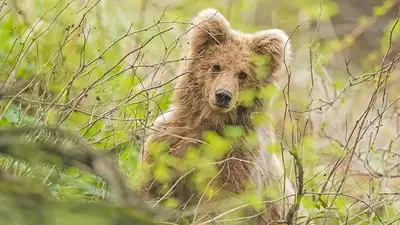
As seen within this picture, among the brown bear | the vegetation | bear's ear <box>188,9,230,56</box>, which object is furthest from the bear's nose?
bear's ear <box>188,9,230,56</box>

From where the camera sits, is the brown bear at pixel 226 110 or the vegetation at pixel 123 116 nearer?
the vegetation at pixel 123 116

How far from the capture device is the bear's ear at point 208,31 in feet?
21.3

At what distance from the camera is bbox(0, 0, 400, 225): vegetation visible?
7.13 ft

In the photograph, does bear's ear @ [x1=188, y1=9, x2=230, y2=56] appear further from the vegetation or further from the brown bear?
the vegetation

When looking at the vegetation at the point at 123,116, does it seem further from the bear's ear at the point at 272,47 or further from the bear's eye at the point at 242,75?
the bear's eye at the point at 242,75

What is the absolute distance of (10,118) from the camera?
19.5 ft

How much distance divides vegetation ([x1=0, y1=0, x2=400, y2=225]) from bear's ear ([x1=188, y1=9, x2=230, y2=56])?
155 millimetres

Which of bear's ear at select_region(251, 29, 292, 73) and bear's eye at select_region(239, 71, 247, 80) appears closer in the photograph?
bear's eye at select_region(239, 71, 247, 80)

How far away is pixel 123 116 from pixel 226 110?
3.67 ft

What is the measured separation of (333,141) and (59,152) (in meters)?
5.55

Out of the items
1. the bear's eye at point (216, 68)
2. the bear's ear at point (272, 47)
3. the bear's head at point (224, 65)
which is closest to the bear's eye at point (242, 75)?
the bear's head at point (224, 65)

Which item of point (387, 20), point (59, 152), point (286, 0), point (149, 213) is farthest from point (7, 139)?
point (387, 20)

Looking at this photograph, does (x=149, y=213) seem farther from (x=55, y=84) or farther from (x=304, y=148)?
(x=55, y=84)

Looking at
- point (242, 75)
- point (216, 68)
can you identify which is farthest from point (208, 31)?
point (242, 75)
